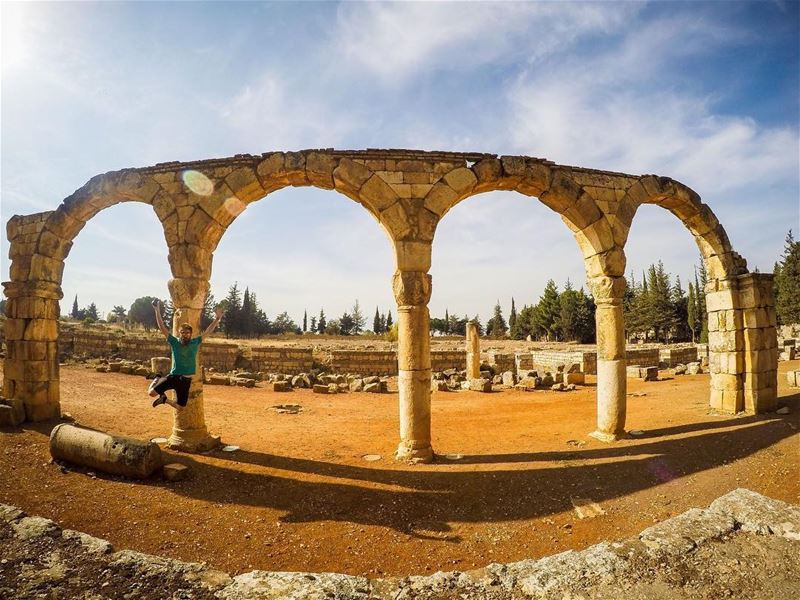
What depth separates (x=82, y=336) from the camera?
71.2ft

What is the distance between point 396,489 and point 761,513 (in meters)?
4.01

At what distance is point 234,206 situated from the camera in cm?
757

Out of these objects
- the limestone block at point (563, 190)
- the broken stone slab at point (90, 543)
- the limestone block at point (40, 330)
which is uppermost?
the limestone block at point (563, 190)

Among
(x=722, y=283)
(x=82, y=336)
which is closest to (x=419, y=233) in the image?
(x=722, y=283)

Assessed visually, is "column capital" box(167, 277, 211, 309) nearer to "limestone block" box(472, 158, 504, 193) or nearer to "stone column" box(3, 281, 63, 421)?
"stone column" box(3, 281, 63, 421)

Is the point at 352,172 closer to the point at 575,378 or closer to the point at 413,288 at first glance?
the point at 413,288

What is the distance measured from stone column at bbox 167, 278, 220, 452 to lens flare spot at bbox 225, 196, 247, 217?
150 cm

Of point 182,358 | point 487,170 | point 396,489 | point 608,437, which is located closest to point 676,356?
point 608,437

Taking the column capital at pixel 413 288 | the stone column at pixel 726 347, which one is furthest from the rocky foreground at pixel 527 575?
the stone column at pixel 726 347

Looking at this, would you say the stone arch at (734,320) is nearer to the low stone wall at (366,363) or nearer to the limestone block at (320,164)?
the limestone block at (320,164)

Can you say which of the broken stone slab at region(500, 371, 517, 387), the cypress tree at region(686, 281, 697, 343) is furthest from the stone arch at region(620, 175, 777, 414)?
the cypress tree at region(686, 281, 697, 343)

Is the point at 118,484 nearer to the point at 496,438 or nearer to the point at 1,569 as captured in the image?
the point at 1,569

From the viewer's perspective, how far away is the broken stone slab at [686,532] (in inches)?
124

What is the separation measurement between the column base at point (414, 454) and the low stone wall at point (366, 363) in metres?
13.6
